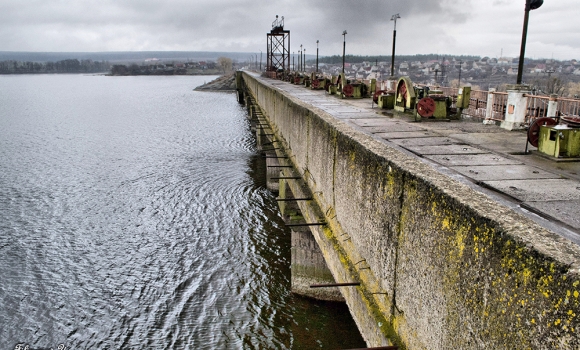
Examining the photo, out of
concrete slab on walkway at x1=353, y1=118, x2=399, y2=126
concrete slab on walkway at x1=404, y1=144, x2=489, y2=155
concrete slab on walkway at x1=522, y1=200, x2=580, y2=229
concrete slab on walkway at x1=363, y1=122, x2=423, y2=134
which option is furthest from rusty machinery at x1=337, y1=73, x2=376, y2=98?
concrete slab on walkway at x1=522, y1=200, x2=580, y2=229

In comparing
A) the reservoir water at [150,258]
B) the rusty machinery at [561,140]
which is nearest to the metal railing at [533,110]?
the rusty machinery at [561,140]

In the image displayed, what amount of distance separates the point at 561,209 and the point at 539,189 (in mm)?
896

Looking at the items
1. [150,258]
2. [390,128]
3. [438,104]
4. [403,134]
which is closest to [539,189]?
[403,134]

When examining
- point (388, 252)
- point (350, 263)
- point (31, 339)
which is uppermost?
point (388, 252)

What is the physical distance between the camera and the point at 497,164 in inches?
271

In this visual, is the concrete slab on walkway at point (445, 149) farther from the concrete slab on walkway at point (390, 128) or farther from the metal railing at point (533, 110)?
the metal railing at point (533, 110)

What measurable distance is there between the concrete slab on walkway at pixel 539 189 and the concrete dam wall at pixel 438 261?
1456 millimetres

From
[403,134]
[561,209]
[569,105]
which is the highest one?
[569,105]

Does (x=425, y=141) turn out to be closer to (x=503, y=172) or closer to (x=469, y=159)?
(x=469, y=159)

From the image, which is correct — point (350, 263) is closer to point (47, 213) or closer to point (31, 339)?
point (31, 339)

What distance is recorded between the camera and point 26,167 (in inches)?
944

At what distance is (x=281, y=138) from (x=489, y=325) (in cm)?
1174

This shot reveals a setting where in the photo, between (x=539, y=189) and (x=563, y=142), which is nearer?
(x=539, y=189)

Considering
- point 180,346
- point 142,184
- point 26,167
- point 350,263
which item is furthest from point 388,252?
point 26,167
